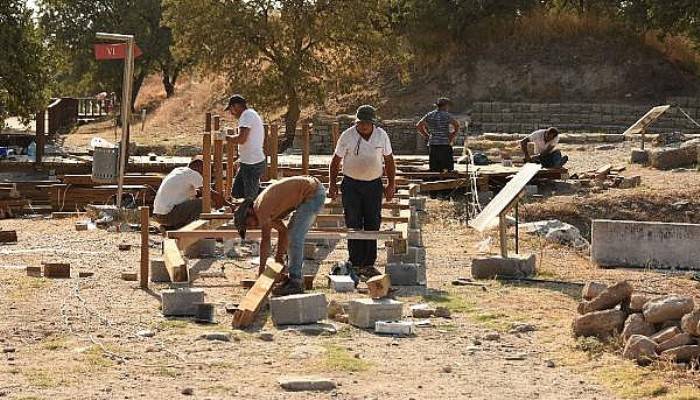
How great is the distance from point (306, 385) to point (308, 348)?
1.32 m

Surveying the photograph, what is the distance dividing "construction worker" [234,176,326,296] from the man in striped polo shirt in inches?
426

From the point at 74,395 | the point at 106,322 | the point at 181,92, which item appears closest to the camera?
the point at 74,395

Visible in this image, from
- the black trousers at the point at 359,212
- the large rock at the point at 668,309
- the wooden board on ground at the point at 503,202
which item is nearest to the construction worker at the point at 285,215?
the black trousers at the point at 359,212

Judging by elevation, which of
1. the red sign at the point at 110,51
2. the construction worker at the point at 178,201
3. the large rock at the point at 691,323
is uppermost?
the red sign at the point at 110,51

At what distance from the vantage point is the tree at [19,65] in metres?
36.7

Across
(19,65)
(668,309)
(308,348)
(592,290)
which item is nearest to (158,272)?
(308,348)

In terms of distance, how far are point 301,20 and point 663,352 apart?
1142 inches

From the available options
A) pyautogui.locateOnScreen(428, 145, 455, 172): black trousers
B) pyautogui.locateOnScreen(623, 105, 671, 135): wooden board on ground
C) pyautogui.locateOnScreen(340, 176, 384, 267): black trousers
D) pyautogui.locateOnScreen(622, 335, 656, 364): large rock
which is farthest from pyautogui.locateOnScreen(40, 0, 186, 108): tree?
pyautogui.locateOnScreen(622, 335, 656, 364): large rock

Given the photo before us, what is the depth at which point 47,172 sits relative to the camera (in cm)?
2817

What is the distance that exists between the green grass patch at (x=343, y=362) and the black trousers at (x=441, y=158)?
579 inches

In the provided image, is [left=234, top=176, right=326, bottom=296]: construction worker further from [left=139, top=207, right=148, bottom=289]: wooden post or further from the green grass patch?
the green grass patch

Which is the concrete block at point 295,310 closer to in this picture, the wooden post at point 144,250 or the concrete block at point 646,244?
the wooden post at point 144,250

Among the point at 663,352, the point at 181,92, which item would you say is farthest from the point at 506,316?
the point at 181,92

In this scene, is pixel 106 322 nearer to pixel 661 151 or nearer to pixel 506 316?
pixel 506 316
